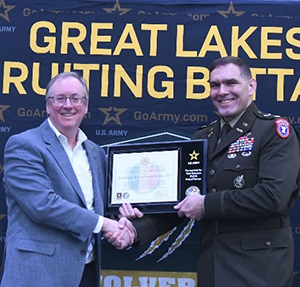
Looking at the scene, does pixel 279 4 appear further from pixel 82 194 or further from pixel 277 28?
pixel 82 194

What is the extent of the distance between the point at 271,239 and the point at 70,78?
4.20 ft

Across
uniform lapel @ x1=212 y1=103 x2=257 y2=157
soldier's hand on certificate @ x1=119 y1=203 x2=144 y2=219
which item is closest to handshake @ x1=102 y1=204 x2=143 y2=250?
soldier's hand on certificate @ x1=119 y1=203 x2=144 y2=219

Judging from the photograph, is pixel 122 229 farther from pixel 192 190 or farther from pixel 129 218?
pixel 192 190

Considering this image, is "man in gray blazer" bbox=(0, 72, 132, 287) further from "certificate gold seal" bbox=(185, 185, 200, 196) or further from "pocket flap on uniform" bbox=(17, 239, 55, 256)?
"certificate gold seal" bbox=(185, 185, 200, 196)

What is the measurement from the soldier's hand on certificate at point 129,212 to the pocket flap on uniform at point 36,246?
1.51ft

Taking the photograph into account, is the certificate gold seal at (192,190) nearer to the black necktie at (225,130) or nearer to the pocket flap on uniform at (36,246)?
the black necktie at (225,130)

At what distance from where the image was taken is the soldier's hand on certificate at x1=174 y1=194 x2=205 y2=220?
273cm

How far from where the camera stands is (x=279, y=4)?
11.4 feet

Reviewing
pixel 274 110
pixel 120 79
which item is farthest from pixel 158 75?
pixel 274 110

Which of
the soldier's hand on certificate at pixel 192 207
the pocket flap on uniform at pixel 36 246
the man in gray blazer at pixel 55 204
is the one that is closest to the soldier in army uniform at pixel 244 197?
the soldier's hand on certificate at pixel 192 207

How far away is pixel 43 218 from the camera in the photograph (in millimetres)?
2586

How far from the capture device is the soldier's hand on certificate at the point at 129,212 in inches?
115

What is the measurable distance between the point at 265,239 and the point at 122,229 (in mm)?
722

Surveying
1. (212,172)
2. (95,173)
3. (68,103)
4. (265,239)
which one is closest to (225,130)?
(212,172)
